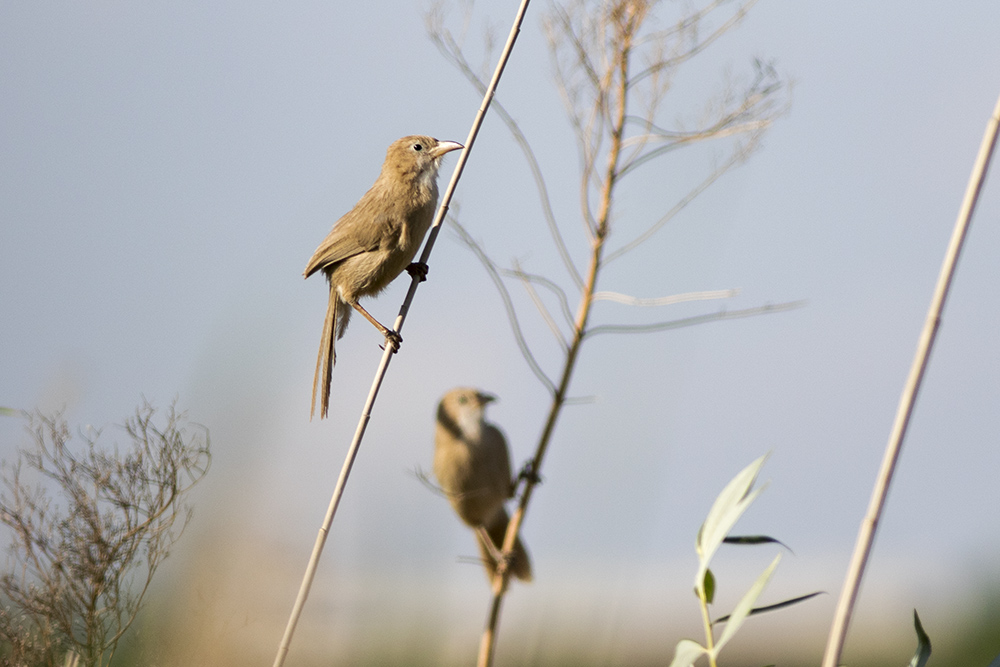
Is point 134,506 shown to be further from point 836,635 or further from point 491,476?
point 491,476

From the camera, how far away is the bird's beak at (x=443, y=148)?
2.28 m

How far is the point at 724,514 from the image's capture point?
3.04ft

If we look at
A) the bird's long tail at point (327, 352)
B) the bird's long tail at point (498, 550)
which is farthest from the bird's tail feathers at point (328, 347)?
the bird's long tail at point (498, 550)

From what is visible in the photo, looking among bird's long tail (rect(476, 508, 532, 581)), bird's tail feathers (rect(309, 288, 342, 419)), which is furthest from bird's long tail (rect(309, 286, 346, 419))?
bird's long tail (rect(476, 508, 532, 581))

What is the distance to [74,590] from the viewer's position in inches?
48.9

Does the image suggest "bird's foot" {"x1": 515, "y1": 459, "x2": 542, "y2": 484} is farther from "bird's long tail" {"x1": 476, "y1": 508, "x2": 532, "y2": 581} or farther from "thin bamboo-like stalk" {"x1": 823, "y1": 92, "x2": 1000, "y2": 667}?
"thin bamboo-like stalk" {"x1": 823, "y1": 92, "x2": 1000, "y2": 667}

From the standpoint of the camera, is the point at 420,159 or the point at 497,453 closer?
the point at 420,159

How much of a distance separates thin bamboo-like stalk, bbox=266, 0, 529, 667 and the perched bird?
62.5 inches

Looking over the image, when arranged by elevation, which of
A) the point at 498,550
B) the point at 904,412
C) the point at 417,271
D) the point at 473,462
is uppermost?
the point at 417,271

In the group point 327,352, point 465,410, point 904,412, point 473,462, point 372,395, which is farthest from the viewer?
point 465,410

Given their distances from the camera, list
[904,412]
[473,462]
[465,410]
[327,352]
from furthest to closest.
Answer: [465,410] → [473,462] → [327,352] → [904,412]

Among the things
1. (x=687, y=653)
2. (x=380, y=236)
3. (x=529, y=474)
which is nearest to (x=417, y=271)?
(x=380, y=236)

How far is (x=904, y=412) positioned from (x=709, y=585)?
0.28 m

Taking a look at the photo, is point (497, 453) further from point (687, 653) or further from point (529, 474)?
point (687, 653)
